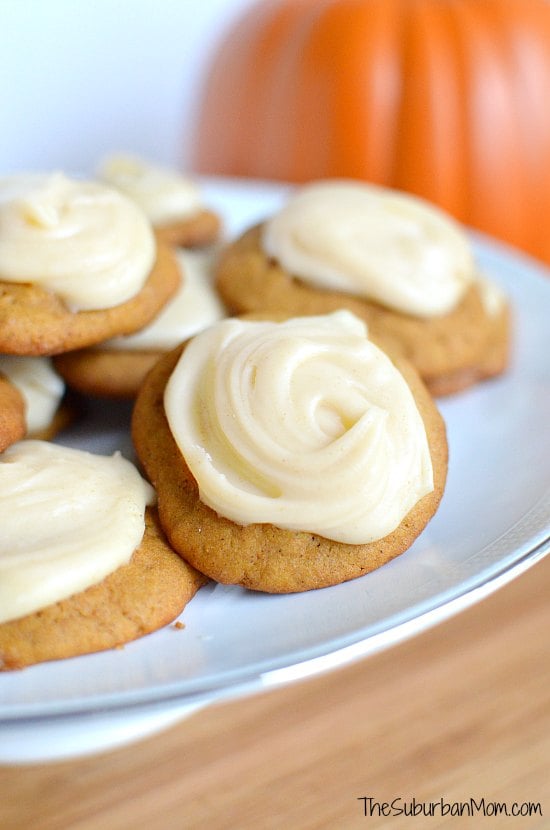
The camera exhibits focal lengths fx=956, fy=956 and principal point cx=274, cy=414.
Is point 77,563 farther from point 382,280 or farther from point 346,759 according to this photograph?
point 382,280

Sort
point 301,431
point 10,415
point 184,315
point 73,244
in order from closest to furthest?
point 301,431 → point 10,415 → point 73,244 → point 184,315

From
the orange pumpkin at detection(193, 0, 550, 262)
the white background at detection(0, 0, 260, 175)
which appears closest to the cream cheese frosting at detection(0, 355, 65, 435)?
the orange pumpkin at detection(193, 0, 550, 262)

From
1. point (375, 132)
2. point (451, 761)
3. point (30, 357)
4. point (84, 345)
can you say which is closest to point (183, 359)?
point (84, 345)

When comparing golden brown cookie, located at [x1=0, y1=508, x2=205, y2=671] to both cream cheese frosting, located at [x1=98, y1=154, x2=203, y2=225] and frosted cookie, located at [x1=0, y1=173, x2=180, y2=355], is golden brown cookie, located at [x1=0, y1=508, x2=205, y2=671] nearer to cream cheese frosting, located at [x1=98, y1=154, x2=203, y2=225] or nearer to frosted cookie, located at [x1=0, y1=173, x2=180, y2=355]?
frosted cookie, located at [x1=0, y1=173, x2=180, y2=355]

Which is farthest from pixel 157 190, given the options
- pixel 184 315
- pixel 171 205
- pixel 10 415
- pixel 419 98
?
pixel 419 98

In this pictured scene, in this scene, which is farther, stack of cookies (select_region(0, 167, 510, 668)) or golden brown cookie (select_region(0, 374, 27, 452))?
golden brown cookie (select_region(0, 374, 27, 452))

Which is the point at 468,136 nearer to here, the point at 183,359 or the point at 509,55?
the point at 509,55

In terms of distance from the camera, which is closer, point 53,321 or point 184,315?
point 53,321
